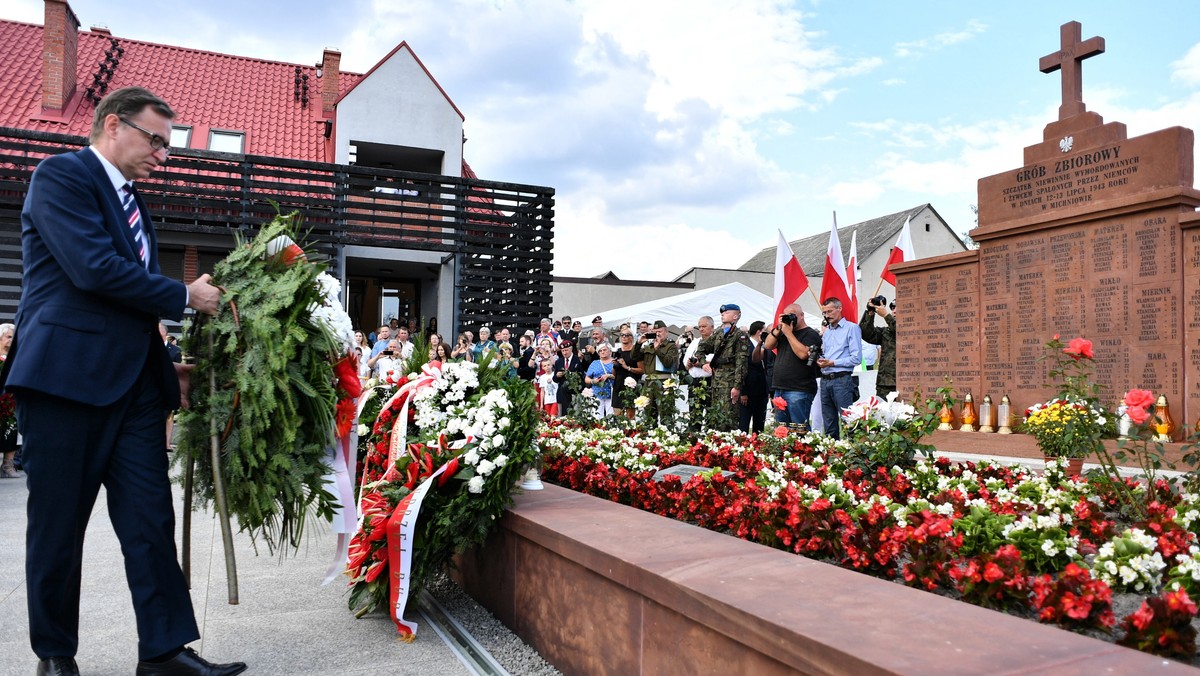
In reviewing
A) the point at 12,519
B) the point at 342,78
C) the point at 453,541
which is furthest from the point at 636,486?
the point at 342,78

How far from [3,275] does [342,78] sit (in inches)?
438

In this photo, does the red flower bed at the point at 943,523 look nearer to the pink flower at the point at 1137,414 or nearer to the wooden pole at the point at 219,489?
the pink flower at the point at 1137,414

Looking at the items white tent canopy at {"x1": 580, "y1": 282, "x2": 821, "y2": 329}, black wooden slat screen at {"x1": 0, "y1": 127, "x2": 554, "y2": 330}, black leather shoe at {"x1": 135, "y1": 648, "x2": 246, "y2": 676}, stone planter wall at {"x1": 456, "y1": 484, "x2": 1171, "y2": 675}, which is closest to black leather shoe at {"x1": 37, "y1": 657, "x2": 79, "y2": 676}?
black leather shoe at {"x1": 135, "y1": 648, "x2": 246, "y2": 676}

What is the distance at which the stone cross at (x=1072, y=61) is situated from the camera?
8.66 meters

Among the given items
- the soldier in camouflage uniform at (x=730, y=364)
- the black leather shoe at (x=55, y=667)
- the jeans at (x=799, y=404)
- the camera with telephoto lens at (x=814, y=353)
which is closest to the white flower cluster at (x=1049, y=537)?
the black leather shoe at (x=55, y=667)

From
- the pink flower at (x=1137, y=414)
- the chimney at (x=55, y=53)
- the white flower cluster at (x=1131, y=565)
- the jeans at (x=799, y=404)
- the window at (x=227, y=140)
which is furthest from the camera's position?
the window at (x=227, y=140)

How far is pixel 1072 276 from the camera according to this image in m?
7.98

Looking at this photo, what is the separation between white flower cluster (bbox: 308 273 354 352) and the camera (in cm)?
341

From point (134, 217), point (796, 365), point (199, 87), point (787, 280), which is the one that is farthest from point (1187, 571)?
point (199, 87)

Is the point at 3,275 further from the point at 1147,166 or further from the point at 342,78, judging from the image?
the point at 1147,166

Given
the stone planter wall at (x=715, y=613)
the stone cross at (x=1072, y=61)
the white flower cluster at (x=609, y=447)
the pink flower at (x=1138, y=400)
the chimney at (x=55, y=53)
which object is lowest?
the stone planter wall at (x=715, y=613)

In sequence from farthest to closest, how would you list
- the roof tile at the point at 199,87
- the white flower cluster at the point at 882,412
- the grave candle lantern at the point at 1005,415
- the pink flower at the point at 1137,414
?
the roof tile at the point at 199,87
the grave candle lantern at the point at 1005,415
the white flower cluster at the point at 882,412
the pink flower at the point at 1137,414

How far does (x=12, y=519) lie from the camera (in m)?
7.07

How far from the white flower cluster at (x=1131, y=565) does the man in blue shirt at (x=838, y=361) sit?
5.72m
